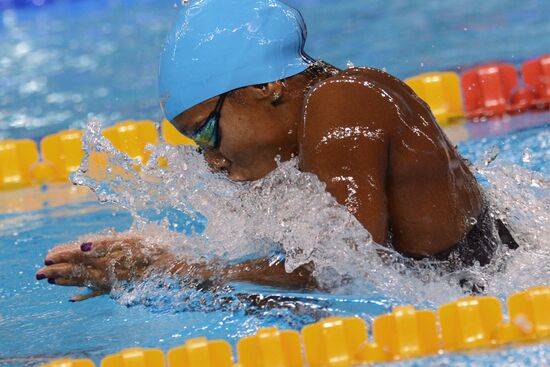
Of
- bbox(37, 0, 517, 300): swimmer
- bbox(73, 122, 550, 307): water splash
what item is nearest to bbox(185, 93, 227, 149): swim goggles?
bbox(37, 0, 517, 300): swimmer

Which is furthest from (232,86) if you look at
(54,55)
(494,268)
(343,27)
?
(54,55)

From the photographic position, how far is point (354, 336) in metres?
1.98

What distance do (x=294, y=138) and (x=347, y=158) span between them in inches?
8.0

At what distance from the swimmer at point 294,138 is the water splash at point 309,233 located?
0.04 m

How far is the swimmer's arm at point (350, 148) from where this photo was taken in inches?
79.7

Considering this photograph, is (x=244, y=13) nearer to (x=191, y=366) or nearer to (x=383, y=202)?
(x=383, y=202)

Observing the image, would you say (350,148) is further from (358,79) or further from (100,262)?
(100,262)

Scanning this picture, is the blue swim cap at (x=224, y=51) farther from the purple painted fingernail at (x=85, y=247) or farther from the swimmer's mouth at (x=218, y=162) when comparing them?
the purple painted fingernail at (x=85, y=247)

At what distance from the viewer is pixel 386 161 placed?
6.84ft

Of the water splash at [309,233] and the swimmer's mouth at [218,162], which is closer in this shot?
the water splash at [309,233]

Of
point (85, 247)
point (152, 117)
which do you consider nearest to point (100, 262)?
point (85, 247)

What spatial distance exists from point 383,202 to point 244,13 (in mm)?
592

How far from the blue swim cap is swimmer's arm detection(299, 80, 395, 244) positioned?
194 mm

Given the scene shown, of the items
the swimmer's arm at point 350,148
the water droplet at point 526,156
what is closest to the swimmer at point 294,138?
the swimmer's arm at point 350,148
